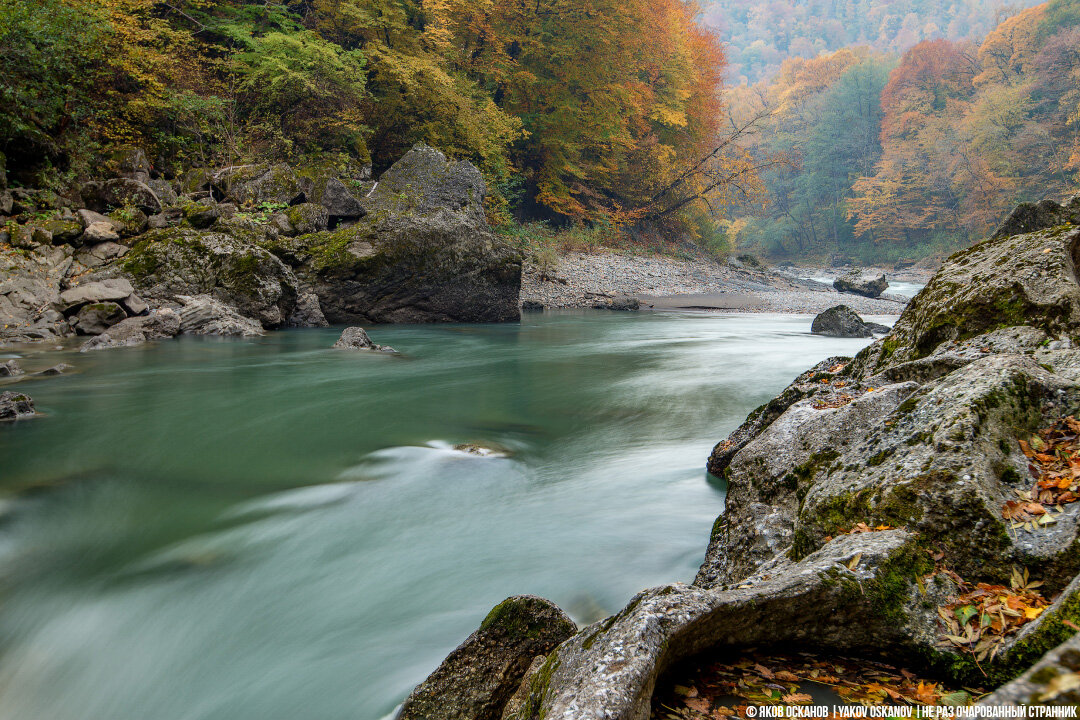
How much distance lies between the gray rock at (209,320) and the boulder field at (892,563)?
1082cm

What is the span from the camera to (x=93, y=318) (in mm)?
10438

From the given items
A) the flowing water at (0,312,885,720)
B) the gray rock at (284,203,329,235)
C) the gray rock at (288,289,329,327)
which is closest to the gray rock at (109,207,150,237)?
the gray rock at (284,203,329,235)

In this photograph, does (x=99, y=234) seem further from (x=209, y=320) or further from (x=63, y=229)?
(x=209, y=320)

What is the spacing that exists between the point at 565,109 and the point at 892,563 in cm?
2483

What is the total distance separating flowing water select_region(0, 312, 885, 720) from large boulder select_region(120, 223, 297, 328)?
8.70ft

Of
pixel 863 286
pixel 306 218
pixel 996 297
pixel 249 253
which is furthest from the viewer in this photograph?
pixel 863 286

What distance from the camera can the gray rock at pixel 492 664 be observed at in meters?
2.21

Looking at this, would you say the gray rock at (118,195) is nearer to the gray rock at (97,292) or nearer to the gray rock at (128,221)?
the gray rock at (128,221)

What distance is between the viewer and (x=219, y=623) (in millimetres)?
3203

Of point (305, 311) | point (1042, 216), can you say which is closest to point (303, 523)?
point (1042, 216)

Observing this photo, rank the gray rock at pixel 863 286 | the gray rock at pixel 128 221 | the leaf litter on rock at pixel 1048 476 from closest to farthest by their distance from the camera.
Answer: the leaf litter on rock at pixel 1048 476
the gray rock at pixel 128 221
the gray rock at pixel 863 286

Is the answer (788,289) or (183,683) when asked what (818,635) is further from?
(788,289)

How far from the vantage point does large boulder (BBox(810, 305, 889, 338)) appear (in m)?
14.6

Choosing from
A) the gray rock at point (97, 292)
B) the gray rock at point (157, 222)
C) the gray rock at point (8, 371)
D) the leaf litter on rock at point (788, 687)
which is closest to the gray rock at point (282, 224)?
the gray rock at point (157, 222)
